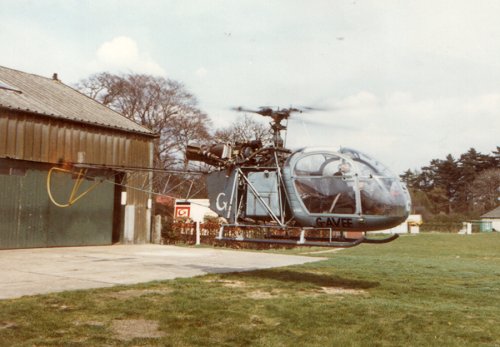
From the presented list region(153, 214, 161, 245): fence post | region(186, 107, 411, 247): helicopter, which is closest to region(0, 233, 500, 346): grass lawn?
region(186, 107, 411, 247): helicopter

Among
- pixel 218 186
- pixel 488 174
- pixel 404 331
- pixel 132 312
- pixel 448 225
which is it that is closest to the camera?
pixel 404 331

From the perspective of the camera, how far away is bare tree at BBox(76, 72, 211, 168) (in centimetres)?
5503

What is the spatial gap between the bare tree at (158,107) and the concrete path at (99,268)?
119 ft

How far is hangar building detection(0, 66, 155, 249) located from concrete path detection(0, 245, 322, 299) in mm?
2039

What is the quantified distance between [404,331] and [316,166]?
448 centimetres

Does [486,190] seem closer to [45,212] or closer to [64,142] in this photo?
Result: [64,142]

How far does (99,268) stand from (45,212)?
909cm

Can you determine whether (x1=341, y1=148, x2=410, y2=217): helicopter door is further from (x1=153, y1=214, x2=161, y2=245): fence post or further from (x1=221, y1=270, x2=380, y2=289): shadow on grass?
(x1=153, y1=214, x2=161, y2=245): fence post

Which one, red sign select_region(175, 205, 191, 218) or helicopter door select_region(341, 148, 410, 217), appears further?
red sign select_region(175, 205, 191, 218)

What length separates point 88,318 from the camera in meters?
7.91

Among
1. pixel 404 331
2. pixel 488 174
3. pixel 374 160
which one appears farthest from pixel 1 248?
pixel 488 174

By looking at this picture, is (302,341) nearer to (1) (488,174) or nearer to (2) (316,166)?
(2) (316,166)

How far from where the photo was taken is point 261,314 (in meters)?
8.56

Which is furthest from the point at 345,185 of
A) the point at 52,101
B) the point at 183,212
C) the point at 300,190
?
the point at 183,212
